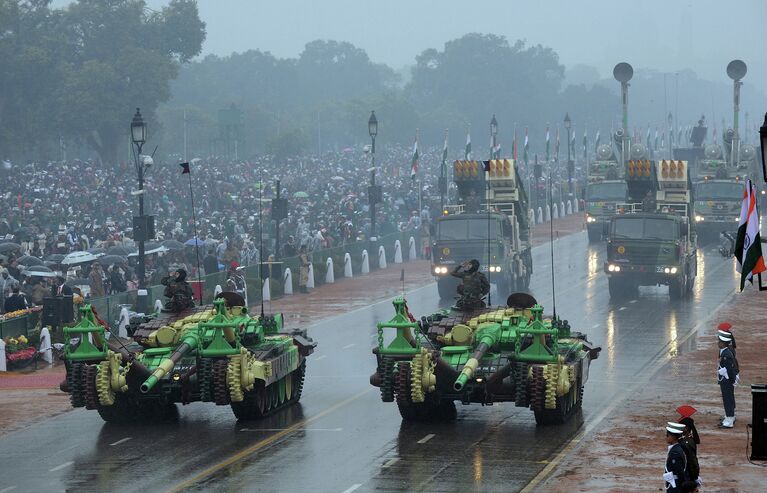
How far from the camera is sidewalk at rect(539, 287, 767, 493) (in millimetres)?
21938

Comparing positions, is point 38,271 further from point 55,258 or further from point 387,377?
point 387,377

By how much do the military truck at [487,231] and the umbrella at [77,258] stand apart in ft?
32.3

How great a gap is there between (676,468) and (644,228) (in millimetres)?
29986

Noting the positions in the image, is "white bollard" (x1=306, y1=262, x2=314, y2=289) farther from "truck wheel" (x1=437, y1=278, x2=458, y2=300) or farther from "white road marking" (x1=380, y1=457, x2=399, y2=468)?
"white road marking" (x1=380, y1=457, x2=399, y2=468)

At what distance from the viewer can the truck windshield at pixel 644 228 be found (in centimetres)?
4634

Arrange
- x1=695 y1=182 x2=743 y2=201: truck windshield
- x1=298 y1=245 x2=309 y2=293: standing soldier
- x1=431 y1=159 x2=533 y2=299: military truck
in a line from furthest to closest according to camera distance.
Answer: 1. x1=695 y1=182 x2=743 y2=201: truck windshield
2. x1=298 y1=245 x2=309 y2=293: standing soldier
3. x1=431 y1=159 x2=533 y2=299: military truck

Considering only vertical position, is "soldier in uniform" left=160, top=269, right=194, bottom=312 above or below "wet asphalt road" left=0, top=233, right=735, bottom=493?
above

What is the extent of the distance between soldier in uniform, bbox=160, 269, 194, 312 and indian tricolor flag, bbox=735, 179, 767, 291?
45.8ft

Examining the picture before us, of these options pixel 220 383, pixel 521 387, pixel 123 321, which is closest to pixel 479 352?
pixel 521 387

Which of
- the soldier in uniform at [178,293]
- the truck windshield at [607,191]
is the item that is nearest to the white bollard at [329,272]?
the truck windshield at [607,191]

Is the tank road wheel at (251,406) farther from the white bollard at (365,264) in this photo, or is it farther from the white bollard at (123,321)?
the white bollard at (365,264)

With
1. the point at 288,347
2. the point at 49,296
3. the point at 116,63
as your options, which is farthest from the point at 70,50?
the point at 288,347

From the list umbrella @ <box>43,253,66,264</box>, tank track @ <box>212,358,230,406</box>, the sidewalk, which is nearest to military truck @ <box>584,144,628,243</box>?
umbrella @ <box>43,253,66,264</box>

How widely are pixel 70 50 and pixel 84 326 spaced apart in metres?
87.4
